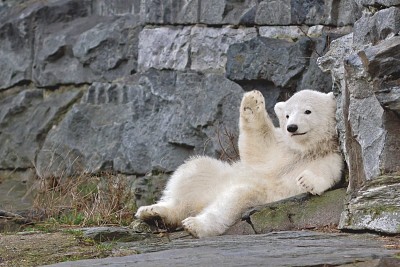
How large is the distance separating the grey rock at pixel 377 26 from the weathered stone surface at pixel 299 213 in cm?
100

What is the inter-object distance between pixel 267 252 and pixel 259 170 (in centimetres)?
193

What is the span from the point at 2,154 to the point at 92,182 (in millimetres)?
1492

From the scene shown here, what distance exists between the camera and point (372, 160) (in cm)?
569

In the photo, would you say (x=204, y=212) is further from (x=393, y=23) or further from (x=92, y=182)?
(x=92, y=182)

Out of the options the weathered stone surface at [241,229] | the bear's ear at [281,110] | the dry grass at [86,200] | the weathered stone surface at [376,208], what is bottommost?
the dry grass at [86,200]

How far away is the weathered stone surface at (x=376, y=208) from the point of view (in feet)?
17.4

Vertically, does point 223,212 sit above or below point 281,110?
below

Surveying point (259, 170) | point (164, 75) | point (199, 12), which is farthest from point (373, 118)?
point (164, 75)

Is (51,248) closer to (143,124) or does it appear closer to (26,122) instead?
(143,124)

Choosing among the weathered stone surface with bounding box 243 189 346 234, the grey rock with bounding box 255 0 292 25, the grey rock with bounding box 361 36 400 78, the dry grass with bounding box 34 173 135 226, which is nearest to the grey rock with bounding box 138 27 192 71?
the grey rock with bounding box 255 0 292 25

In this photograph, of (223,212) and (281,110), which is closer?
(223,212)

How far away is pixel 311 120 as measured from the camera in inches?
257

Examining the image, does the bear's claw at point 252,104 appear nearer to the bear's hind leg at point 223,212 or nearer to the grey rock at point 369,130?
the bear's hind leg at point 223,212

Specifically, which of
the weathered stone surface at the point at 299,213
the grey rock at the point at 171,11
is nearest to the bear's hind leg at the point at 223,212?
the weathered stone surface at the point at 299,213
